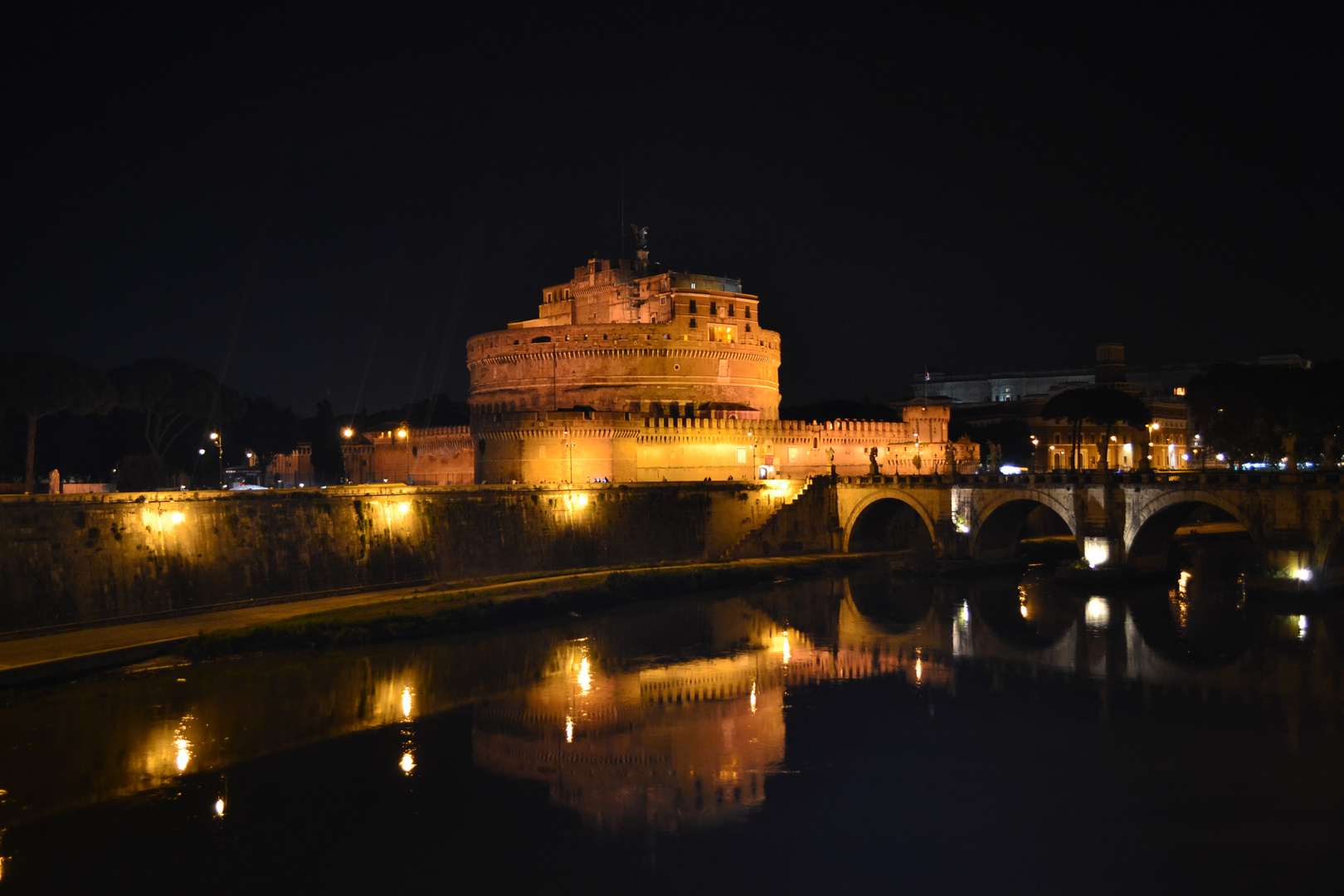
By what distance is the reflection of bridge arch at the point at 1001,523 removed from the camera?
35.4 m

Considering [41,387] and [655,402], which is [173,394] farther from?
[655,402]

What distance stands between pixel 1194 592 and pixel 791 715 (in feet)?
56.2

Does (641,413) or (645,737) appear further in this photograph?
(641,413)

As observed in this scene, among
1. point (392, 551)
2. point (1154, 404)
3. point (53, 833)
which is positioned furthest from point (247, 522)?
point (1154, 404)

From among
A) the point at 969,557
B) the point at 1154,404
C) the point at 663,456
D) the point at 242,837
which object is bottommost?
the point at 242,837

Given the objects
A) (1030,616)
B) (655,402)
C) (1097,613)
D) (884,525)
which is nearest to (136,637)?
(1030,616)

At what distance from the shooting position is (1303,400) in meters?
39.6

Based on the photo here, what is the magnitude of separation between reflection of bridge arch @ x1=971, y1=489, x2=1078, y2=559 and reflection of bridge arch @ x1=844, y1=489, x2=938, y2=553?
220 cm

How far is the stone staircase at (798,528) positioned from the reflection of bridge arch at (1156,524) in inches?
451

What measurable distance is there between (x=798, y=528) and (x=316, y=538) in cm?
1778

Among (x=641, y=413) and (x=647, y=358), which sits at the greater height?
(x=647, y=358)

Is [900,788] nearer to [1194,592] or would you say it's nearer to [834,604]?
[834,604]

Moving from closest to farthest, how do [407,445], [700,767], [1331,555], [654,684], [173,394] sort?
[700,767]
[654,684]
[1331,555]
[173,394]
[407,445]

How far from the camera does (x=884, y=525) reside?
41.6m
